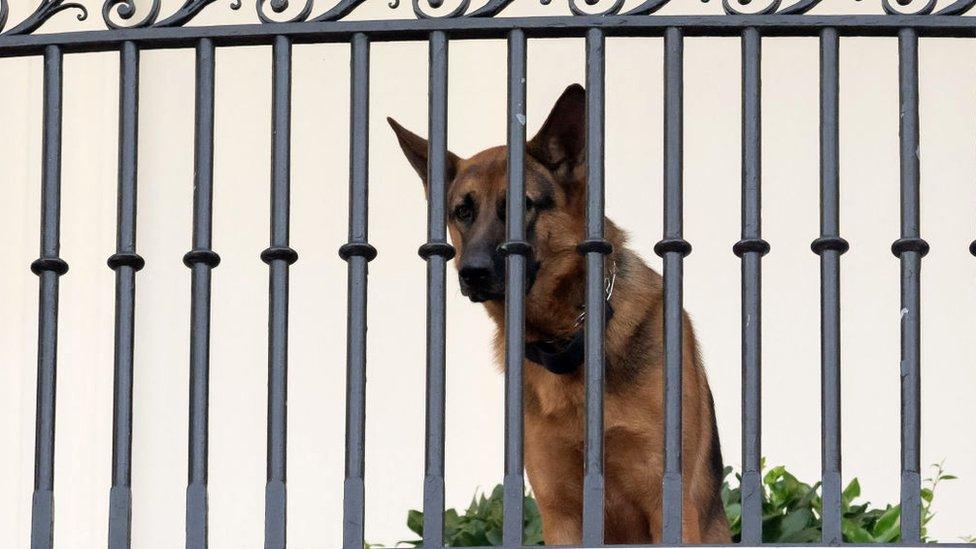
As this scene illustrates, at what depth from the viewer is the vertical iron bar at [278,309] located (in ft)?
12.8

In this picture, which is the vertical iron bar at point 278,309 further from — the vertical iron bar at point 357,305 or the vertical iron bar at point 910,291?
the vertical iron bar at point 910,291

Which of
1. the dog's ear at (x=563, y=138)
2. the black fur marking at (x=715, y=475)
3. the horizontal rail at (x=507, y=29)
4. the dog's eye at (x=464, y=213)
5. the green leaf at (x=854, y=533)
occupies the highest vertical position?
the horizontal rail at (x=507, y=29)

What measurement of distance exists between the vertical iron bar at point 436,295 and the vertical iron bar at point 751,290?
552 mm

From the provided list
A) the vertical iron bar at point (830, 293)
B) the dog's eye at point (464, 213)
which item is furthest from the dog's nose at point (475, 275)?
the vertical iron bar at point (830, 293)

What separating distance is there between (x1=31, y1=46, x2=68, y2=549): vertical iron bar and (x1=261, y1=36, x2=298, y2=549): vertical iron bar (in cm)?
42

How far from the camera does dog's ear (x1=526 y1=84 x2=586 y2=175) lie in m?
4.78

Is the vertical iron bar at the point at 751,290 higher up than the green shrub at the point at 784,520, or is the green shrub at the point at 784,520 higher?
the vertical iron bar at the point at 751,290

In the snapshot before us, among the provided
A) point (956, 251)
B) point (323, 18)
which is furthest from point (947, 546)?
point (956, 251)

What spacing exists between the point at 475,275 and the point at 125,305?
46.0 inches

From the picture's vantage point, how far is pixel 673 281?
12.7 ft

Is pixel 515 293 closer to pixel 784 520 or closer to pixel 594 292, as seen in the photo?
pixel 594 292

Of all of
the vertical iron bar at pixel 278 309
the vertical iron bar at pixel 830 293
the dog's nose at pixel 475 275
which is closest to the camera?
the vertical iron bar at pixel 830 293

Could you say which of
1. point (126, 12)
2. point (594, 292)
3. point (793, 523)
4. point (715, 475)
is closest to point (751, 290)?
point (594, 292)

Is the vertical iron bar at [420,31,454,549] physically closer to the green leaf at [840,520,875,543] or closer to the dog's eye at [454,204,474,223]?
the dog's eye at [454,204,474,223]
